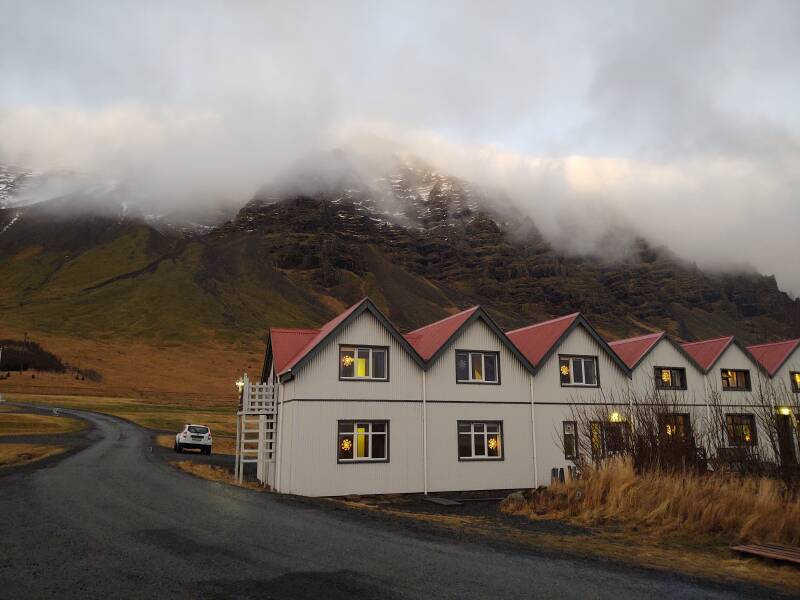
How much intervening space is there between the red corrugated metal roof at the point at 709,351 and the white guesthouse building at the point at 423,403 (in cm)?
634

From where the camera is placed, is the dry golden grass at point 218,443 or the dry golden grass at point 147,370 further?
the dry golden grass at point 147,370

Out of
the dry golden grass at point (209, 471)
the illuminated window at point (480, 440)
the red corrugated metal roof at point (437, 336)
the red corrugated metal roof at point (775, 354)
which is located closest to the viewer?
the dry golden grass at point (209, 471)

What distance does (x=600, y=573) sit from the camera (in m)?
9.92

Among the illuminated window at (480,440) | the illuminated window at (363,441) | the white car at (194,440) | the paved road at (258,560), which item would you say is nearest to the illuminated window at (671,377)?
the illuminated window at (480,440)

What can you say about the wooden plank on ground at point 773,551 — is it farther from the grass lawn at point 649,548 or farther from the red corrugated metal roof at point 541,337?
the red corrugated metal roof at point 541,337

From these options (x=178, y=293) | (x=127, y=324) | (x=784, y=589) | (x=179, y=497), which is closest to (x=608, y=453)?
(x=784, y=589)

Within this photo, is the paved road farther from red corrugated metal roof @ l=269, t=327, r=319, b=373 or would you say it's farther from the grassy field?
the grassy field

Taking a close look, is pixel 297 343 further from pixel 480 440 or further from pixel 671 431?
pixel 671 431

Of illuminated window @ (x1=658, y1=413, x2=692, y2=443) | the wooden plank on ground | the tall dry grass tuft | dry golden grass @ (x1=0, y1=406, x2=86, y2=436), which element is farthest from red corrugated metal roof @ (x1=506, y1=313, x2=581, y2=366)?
dry golden grass @ (x1=0, y1=406, x2=86, y2=436)

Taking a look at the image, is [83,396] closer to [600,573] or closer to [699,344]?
[699,344]

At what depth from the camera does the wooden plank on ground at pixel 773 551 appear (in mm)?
10514

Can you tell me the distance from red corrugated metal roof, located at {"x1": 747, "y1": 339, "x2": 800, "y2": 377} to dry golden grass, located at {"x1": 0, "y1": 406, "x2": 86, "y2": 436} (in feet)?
169

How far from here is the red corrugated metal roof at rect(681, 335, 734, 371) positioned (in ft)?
121

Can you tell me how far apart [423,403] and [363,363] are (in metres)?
3.46
